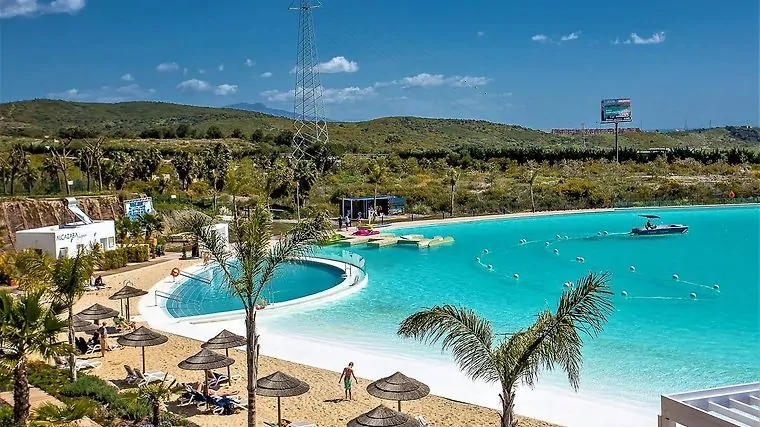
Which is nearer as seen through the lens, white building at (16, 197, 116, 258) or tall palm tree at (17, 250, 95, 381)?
tall palm tree at (17, 250, 95, 381)

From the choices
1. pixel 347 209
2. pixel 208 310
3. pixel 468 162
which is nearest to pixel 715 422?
pixel 208 310

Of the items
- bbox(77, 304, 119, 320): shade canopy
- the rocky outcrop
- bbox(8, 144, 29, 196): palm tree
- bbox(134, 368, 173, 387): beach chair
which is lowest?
bbox(134, 368, 173, 387): beach chair

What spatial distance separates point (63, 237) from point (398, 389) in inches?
857

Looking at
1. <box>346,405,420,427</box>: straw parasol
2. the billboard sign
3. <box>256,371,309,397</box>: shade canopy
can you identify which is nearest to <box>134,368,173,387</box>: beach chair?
<box>256,371,309,397</box>: shade canopy

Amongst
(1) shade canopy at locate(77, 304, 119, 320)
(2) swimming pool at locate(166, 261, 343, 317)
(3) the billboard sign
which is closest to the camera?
(1) shade canopy at locate(77, 304, 119, 320)

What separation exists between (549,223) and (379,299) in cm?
2814

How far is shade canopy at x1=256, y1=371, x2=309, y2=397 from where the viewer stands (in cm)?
1330

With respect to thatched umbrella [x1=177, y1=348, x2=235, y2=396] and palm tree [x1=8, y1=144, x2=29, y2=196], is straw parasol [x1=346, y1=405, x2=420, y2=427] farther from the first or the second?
palm tree [x1=8, y1=144, x2=29, y2=196]

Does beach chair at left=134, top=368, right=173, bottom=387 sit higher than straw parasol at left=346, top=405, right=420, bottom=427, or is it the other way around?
straw parasol at left=346, top=405, right=420, bottom=427

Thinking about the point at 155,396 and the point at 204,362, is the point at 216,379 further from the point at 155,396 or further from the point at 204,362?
the point at 155,396

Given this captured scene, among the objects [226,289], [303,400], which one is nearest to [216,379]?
[303,400]

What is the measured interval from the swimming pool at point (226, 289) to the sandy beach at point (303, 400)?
473 centimetres

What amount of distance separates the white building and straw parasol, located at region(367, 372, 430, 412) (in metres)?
19.0

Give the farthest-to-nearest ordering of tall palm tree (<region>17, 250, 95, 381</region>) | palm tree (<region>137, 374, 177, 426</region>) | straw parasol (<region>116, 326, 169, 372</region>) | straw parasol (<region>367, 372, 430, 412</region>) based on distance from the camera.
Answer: straw parasol (<region>116, 326, 169, 372</region>)
tall palm tree (<region>17, 250, 95, 381</region>)
straw parasol (<region>367, 372, 430, 412</region>)
palm tree (<region>137, 374, 177, 426</region>)
